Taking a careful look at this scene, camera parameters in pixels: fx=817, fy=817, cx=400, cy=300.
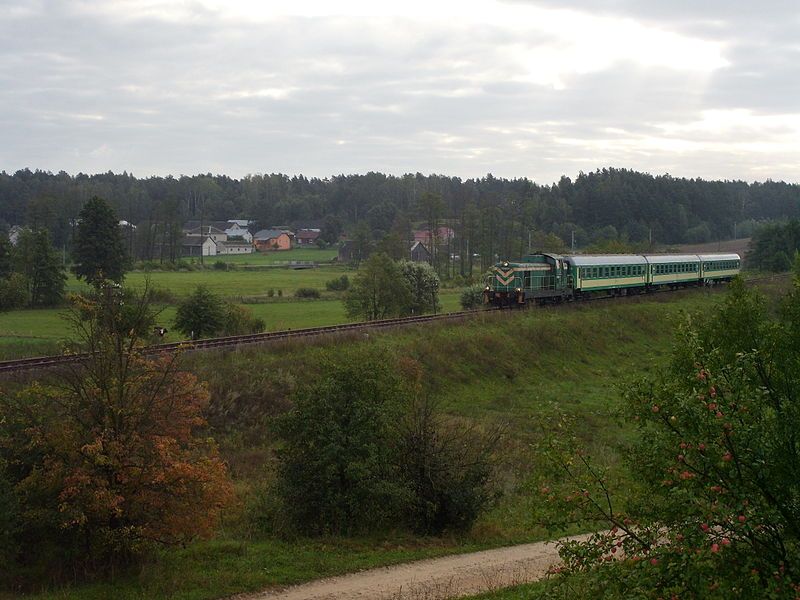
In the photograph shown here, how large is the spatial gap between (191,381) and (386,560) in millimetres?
6068

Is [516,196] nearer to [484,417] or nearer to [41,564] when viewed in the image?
[484,417]

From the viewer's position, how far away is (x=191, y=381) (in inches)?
752

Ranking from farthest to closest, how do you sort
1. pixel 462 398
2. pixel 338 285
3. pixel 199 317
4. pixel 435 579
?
pixel 338 285 → pixel 199 317 → pixel 462 398 → pixel 435 579

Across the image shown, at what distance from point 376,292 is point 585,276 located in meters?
14.5

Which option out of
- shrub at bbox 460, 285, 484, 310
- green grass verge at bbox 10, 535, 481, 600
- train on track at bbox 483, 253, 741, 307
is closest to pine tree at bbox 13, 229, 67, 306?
shrub at bbox 460, 285, 484, 310

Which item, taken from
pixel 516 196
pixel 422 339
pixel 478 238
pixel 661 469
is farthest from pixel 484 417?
pixel 516 196

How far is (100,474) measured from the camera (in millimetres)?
16484

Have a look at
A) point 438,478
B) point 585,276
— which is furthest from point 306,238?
point 438,478

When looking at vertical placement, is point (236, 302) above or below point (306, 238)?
below

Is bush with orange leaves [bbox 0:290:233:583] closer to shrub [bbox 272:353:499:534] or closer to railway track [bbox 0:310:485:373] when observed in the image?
railway track [bbox 0:310:485:373]

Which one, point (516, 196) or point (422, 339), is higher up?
point (516, 196)

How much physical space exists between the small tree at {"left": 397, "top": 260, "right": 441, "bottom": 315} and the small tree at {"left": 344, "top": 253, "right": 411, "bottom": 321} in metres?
4.97

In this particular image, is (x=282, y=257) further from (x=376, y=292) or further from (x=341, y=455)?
(x=341, y=455)

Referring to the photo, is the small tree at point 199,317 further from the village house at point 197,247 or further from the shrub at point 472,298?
the village house at point 197,247
